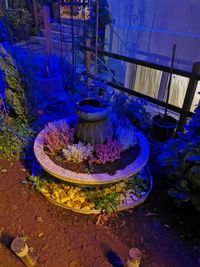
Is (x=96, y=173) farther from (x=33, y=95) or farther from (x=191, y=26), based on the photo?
(x=191, y=26)

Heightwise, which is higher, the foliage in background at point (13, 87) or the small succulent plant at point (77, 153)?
the foliage in background at point (13, 87)

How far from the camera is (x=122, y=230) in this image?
1.97m

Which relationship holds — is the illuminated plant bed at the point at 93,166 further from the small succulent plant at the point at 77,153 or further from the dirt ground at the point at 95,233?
the dirt ground at the point at 95,233

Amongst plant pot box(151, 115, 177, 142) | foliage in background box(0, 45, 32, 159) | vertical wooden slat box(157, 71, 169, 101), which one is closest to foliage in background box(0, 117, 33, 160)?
foliage in background box(0, 45, 32, 159)

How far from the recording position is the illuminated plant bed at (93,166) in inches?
80.6

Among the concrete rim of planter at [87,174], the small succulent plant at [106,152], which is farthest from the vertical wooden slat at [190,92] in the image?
the small succulent plant at [106,152]

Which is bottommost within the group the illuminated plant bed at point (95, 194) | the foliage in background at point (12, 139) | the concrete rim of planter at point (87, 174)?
the illuminated plant bed at point (95, 194)

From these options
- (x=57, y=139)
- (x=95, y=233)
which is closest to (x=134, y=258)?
(x=95, y=233)

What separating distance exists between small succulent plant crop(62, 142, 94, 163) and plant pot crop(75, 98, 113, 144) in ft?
0.46

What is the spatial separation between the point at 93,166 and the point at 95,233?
2.08 ft

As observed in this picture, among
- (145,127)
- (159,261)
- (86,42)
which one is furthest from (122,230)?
(86,42)

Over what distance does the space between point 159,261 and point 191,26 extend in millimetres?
4257

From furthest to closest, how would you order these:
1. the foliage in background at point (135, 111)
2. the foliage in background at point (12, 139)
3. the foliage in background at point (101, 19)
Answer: the foliage in background at point (101, 19) < the foliage in background at point (135, 111) < the foliage in background at point (12, 139)

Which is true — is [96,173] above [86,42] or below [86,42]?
below
